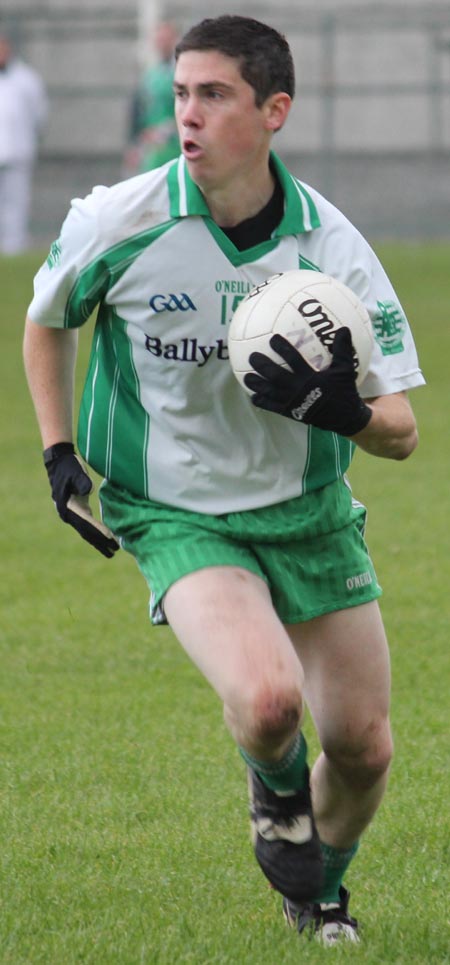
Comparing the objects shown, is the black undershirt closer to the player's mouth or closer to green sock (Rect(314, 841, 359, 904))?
the player's mouth

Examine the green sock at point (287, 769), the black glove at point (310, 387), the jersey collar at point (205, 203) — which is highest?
the jersey collar at point (205, 203)

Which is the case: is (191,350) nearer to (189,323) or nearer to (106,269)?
(189,323)

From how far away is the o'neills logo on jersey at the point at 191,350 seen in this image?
4316 millimetres

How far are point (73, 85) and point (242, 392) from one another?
27.7m

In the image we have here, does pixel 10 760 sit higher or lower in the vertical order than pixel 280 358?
lower

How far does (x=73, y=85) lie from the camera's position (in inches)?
1227

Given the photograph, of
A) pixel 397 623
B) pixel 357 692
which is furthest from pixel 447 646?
pixel 357 692

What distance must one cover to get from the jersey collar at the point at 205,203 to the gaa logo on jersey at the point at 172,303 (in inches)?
7.5

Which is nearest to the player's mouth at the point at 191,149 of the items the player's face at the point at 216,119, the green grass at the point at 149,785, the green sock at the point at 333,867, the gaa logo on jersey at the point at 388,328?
the player's face at the point at 216,119

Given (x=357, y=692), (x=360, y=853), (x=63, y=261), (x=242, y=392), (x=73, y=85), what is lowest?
(x=73, y=85)

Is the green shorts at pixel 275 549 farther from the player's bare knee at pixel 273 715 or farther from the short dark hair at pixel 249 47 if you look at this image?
the short dark hair at pixel 249 47

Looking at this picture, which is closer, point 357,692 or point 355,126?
point 357,692

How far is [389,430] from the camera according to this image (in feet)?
13.7

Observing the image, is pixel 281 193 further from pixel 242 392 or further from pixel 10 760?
pixel 10 760
